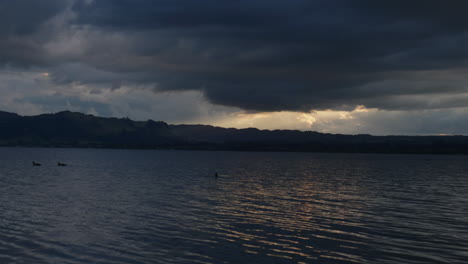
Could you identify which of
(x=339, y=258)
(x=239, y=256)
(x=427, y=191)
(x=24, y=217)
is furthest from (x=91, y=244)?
(x=427, y=191)

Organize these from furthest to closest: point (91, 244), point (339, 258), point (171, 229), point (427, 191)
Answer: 1. point (427, 191)
2. point (171, 229)
3. point (91, 244)
4. point (339, 258)

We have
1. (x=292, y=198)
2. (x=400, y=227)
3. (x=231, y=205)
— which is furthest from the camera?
(x=292, y=198)

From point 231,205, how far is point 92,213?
17387mm

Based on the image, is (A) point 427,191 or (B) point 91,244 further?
(A) point 427,191

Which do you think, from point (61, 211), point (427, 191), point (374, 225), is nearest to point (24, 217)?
point (61, 211)

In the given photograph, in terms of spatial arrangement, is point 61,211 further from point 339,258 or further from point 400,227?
point 400,227

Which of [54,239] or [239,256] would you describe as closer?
[239,256]

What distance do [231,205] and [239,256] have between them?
23.7 m

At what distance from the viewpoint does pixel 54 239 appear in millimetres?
30484

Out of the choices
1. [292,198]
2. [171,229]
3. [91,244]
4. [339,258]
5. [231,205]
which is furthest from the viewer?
[292,198]

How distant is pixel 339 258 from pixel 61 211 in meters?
31.0

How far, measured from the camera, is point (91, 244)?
29.2m

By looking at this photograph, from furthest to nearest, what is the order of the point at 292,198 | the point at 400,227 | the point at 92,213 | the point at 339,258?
the point at 292,198 → the point at 92,213 → the point at 400,227 → the point at 339,258

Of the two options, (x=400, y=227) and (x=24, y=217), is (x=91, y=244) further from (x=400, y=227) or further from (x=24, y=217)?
(x=400, y=227)
